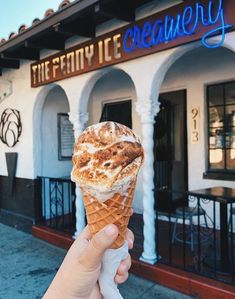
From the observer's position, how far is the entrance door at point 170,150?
5285 millimetres

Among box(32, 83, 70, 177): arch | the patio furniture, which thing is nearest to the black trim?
the patio furniture

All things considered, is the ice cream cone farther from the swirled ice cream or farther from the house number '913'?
the house number '913'

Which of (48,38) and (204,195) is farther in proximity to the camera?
(48,38)

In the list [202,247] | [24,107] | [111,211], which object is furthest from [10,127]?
[111,211]

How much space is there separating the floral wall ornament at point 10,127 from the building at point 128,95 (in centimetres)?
2

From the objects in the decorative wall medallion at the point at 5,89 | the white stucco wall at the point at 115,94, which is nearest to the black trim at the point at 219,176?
the white stucco wall at the point at 115,94

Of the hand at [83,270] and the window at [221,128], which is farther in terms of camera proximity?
the window at [221,128]

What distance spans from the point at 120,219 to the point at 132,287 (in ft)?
8.25

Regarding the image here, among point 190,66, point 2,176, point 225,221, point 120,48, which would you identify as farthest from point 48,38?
point 225,221

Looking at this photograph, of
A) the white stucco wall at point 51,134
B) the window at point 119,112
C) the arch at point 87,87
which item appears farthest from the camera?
the window at point 119,112

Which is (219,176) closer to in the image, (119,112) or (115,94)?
(119,112)

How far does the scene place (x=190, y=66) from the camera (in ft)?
16.2

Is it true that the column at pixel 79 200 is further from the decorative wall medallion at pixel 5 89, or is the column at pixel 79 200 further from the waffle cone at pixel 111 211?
the waffle cone at pixel 111 211

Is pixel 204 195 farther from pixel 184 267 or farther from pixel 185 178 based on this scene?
pixel 185 178
